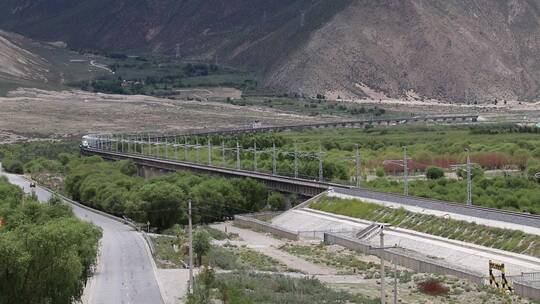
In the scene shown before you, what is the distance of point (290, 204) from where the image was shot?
283ft

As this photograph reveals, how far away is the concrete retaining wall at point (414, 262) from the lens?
49906mm

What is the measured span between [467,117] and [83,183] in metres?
102

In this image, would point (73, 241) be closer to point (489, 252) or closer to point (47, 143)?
point (489, 252)

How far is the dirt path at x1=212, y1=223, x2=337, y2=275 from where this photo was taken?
56.0 meters

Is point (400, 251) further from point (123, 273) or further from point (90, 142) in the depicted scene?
point (90, 142)

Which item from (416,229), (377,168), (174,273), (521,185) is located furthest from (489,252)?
(377,168)

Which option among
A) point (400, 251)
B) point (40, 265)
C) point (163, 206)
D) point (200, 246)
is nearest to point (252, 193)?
point (163, 206)

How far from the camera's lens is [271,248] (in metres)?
66.4

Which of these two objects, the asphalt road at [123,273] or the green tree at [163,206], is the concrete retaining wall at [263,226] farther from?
the asphalt road at [123,273]

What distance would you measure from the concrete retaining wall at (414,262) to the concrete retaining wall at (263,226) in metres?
6.00

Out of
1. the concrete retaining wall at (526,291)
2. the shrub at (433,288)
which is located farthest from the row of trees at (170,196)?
the concrete retaining wall at (526,291)

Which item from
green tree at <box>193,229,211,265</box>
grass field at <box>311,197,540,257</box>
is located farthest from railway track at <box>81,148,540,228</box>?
green tree at <box>193,229,211,265</box>

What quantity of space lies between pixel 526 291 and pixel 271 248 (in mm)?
23592

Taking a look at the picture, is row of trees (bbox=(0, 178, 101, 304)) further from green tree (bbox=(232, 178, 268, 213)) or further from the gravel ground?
green tree (bbox=(232, 178, 268, 213))
